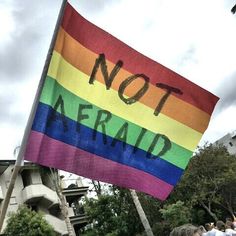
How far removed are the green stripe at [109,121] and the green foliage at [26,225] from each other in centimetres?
2727

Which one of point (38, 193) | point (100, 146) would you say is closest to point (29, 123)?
point (100, 146)

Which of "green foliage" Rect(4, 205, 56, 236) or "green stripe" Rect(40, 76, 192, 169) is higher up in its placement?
"green foliage" Rect(4, 205, 56, 236)

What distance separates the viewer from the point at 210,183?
3938cm

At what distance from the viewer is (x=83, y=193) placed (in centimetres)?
4388

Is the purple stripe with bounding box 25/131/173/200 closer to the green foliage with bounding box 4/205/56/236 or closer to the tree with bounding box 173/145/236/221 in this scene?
the green foliage with bounding box 4/205/56/236

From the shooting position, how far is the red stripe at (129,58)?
5.48m

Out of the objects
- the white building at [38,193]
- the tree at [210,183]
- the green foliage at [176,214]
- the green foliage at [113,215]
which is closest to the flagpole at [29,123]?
the green foliage at [176,214]

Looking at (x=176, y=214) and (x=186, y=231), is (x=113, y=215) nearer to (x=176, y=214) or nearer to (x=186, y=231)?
(x=176, y=214)

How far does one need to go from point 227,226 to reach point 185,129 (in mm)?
5857

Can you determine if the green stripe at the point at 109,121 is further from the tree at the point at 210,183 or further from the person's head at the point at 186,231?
the tree at the point at 210,183

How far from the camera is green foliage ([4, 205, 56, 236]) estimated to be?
3241cm

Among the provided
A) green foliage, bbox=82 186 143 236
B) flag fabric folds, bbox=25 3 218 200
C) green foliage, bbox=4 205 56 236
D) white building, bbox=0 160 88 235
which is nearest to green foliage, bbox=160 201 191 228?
green foliage, bbox=82 186 143 236

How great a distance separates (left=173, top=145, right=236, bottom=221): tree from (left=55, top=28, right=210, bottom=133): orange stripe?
31581 mm

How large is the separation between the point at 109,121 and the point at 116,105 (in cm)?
21
